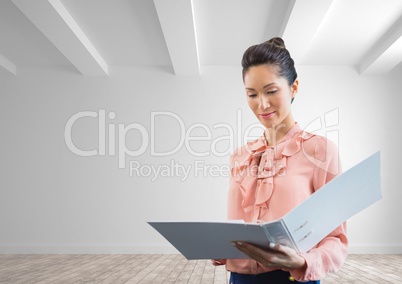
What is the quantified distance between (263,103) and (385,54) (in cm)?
677

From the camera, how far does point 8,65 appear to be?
8211 mm

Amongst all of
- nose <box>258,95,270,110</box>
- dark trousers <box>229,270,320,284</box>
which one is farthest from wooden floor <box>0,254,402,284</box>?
nose <box>258,95,270,110</box>

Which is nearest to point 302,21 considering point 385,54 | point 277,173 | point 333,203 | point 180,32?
point 180,32

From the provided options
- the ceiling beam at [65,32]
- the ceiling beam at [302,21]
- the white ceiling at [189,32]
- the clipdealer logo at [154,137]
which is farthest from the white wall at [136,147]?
the ceiling beam at [302,21]

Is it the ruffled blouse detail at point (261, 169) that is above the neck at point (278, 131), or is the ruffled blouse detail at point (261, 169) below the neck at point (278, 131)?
below

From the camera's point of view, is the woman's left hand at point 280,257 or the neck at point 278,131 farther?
the neck at point 278,131

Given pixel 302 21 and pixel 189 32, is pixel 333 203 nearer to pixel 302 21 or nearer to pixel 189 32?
pixel 302 21

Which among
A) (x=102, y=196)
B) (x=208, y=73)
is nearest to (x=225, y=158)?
(x=208, y=73)

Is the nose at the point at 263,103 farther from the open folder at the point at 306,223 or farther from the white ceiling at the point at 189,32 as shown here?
the white ceiling at the point at 189,32

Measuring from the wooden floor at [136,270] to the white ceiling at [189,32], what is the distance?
3020 millimetres

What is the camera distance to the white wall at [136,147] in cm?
804

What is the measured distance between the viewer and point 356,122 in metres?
8.14

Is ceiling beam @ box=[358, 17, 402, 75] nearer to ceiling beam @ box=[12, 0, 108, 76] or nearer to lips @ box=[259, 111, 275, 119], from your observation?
ceiling beam @ box=[12, 0, 108, 76]

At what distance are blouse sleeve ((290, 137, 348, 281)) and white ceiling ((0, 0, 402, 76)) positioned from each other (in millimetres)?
4697
